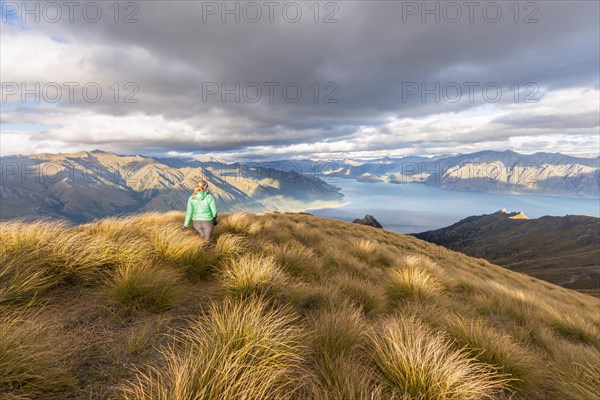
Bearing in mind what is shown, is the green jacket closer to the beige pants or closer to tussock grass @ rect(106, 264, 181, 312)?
the beige pants

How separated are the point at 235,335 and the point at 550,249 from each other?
670 ft

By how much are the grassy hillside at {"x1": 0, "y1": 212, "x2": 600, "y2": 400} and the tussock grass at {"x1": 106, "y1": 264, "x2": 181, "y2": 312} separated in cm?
2

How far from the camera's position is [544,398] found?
137 inches

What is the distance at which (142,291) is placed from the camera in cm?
444

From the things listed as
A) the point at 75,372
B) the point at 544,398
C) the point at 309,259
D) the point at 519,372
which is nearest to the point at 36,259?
the point at 75,372

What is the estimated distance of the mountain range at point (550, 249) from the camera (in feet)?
311

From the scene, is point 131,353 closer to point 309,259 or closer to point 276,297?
point 276,297

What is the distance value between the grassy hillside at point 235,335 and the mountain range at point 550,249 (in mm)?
108861

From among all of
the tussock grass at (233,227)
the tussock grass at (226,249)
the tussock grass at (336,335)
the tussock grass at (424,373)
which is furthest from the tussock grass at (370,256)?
the tussock grass at (424,373)

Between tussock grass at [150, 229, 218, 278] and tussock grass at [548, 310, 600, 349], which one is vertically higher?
tussock grass at [150, 229, 218, 278]

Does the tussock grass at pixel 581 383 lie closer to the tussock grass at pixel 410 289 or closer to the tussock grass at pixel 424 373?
the tussock grass at pixel 424 373

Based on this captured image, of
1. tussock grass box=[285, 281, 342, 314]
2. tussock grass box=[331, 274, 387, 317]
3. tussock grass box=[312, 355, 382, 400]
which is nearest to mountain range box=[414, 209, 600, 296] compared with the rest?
tussock grass box=[331, 274, 387, 317]

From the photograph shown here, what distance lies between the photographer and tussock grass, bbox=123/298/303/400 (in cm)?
233

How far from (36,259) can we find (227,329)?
4.25m
